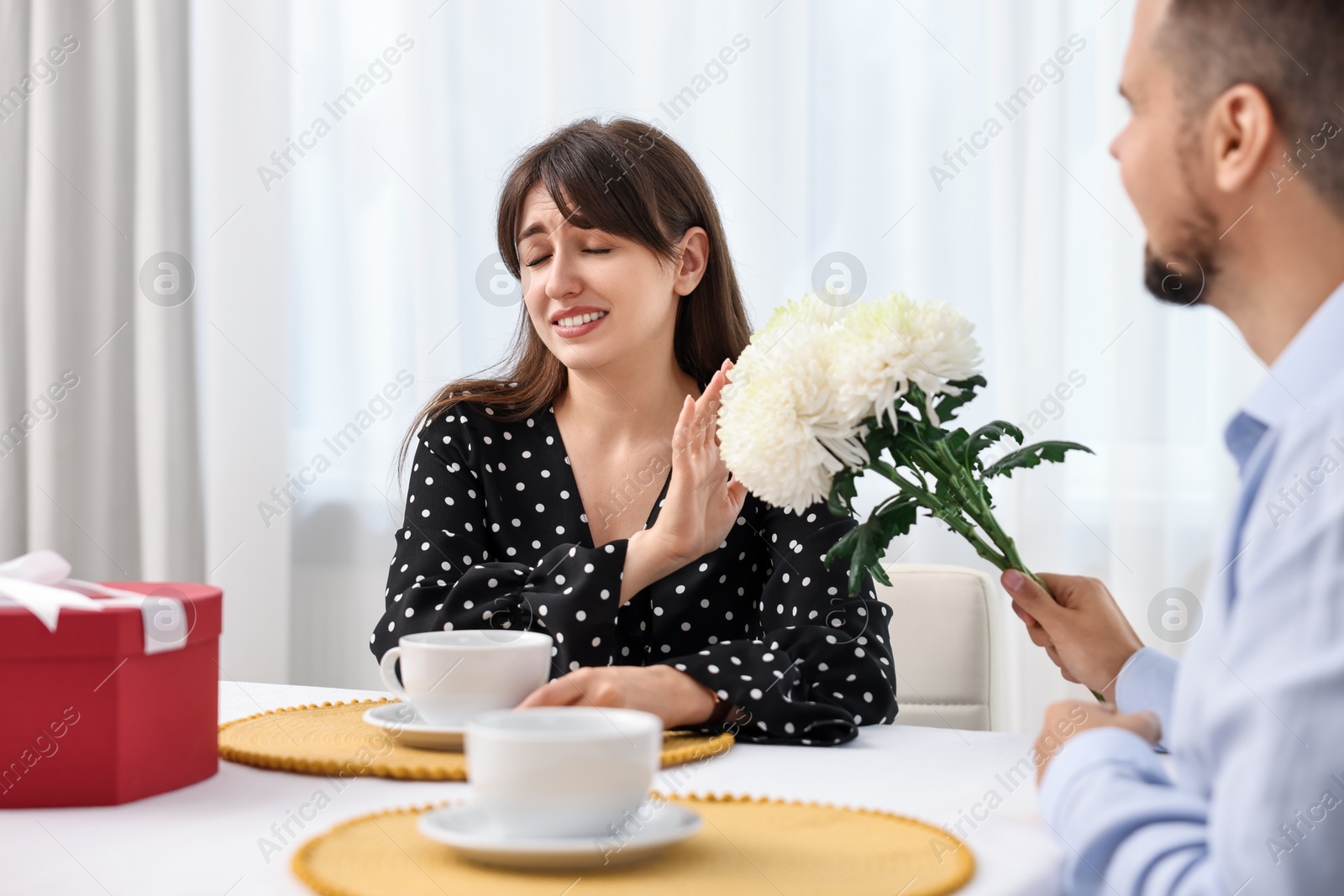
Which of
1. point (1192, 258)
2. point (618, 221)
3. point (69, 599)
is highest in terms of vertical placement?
point (618, 221)

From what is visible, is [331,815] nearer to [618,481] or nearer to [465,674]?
[465,674]

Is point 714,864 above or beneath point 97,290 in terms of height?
beneath

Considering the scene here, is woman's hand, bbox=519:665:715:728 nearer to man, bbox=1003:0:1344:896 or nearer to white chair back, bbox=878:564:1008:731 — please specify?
man, bbox=1003:0:1344:896

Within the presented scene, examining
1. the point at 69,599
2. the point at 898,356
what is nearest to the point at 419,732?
the point at 69,599

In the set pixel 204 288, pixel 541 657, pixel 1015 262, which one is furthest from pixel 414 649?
pixel 204 288

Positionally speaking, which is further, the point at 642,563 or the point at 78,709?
the point at 642,563

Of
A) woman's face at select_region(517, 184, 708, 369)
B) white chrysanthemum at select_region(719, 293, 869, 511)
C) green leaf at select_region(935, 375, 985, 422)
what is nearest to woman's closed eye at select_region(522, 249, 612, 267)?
woman's face at select_region(517, 184, 708, 369)

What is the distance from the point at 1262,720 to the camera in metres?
0.54

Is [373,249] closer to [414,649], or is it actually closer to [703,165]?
[703,165]

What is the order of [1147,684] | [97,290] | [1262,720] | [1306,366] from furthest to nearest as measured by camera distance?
1. [97,290]
2. [1147,684]
3. [1306,366]
4. [1262,720]

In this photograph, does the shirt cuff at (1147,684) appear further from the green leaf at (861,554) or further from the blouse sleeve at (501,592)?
the blouse sleeve at (501,592)

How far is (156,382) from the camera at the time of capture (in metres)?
2.79

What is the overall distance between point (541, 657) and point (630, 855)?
368 mm

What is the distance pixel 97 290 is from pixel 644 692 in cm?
232
